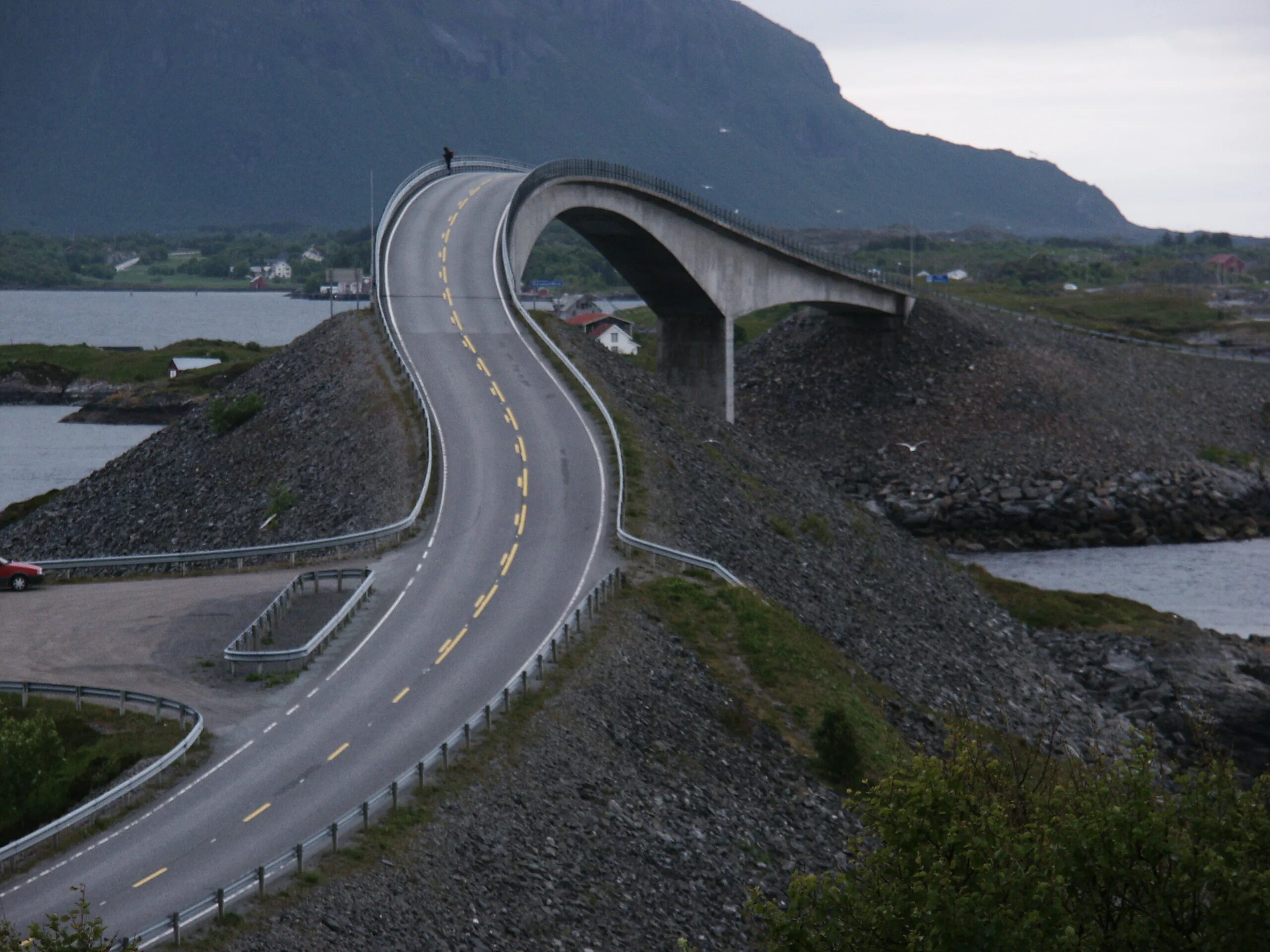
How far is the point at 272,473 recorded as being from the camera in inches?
2260

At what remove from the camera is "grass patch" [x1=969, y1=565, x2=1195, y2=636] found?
5981cm

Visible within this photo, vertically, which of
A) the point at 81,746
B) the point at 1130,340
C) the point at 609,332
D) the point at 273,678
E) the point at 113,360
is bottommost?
the point at 113,360

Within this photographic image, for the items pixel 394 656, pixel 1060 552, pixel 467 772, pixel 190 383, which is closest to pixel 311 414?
pixel 394 656

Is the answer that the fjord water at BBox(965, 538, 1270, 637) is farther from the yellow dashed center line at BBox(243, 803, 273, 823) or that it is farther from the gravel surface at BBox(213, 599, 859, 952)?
the yellow dashed center line at BBox(243, 803, 273, 823)

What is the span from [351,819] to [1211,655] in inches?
1570

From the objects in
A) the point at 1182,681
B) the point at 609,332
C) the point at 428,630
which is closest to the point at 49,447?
the point at 609,332

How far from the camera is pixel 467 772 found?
29375 mm

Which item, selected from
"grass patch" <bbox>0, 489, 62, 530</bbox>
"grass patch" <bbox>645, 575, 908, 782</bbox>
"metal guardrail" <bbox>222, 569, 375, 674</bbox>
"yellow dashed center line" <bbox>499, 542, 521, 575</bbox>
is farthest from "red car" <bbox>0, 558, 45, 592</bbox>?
"grass patch" <bbox>0, 489, 62, 530</bbox>

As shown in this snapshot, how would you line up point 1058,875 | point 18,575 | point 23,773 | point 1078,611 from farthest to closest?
point 1078,611 < point 18,575 < point 23,773 < point 1058,875

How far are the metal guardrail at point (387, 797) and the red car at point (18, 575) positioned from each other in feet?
55.7

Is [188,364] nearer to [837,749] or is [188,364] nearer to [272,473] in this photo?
[272,473]

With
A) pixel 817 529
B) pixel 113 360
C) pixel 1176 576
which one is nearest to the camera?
pixel 817 529

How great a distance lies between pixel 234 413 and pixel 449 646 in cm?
3139

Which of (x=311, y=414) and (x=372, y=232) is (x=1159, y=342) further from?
(x=311, y=414)
